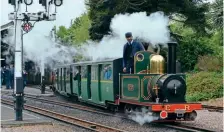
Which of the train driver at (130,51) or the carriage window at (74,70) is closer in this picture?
the train driver at (130,51)

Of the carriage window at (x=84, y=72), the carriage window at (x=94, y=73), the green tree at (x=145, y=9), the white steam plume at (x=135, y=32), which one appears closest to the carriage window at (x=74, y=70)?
the white steam plume at (x=135, y=32)

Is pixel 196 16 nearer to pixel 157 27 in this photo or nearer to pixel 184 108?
pixel 157 27

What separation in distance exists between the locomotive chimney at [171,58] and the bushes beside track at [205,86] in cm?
907

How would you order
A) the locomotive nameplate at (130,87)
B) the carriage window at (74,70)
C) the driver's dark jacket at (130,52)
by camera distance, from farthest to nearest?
the carriage window at (74,70) < the driver's dark jacket at (130,52) < the locomotive nameplate at (130,87)

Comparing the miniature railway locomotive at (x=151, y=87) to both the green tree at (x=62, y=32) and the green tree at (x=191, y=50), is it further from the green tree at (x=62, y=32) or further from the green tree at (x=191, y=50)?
the green tree at (x=62, y=32)

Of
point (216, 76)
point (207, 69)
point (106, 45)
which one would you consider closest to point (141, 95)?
point (106, 45)

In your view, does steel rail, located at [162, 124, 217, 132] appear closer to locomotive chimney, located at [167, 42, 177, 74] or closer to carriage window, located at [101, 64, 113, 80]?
locomotive chimney, located at [167, 42, 177, 74]

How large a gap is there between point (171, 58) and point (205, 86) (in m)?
10.3

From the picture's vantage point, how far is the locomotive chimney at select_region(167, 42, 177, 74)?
42.0 ft

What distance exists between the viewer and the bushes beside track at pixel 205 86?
2205 centimetres

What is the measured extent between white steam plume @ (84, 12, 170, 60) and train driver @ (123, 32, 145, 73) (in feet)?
5.35

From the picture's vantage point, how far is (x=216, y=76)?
23.2 metres

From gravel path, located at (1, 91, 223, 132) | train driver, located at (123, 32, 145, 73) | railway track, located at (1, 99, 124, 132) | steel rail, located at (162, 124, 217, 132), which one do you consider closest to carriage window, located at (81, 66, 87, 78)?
gravel path, located at (1, 91, 223, 132)

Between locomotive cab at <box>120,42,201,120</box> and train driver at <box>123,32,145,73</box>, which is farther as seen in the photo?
train driver at <box>123,32,145,73</box>
